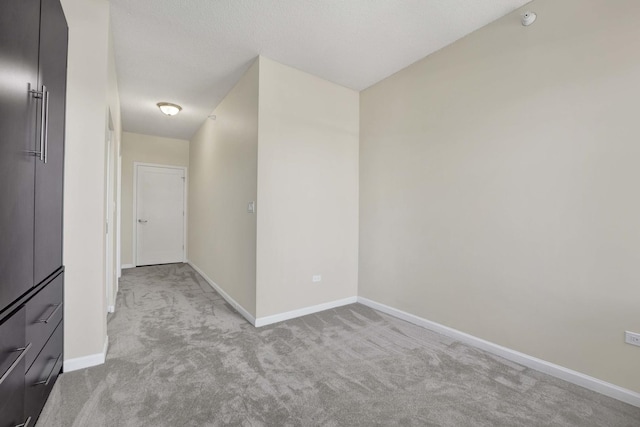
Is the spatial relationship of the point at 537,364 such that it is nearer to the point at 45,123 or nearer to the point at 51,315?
the point at 51,315

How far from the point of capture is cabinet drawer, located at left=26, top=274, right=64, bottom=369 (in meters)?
1.36

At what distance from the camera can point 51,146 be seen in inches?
66.4

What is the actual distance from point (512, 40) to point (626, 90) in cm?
89

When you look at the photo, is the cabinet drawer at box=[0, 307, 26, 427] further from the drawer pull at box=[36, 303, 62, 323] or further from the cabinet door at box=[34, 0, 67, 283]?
the cabinet door at box=[34, 0, 67, 283]

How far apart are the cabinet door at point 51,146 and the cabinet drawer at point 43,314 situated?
103 millimetres

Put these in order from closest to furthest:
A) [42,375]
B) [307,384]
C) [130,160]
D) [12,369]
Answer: [12,369], [42,375], [307,384], [130,160]

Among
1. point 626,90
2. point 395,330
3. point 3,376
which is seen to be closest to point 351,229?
point 395,330

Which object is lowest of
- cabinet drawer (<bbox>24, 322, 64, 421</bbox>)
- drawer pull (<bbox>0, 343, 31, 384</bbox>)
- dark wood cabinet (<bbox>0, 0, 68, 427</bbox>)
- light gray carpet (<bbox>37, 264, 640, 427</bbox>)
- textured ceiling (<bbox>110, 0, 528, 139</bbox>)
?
light gray carpet (<bbox>37, 264, 640, 427</bbox>)

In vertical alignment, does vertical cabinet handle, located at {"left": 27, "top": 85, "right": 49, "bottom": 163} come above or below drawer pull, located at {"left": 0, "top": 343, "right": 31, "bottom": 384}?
above

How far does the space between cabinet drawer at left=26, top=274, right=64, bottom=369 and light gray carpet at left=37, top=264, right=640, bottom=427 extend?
449 millimetres

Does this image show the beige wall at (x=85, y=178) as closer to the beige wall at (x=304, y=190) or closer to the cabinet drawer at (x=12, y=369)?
the cabinet drawer at (x=12, y=369)

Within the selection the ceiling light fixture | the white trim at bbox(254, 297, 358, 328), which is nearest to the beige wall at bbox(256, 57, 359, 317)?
the white trim at bbox(254, 297, 358, 328)

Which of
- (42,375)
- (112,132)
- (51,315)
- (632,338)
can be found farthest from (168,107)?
(632,338)

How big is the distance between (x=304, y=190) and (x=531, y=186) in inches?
83.3
